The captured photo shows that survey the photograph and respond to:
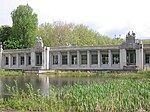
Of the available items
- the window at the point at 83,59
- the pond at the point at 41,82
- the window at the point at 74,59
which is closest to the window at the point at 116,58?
the window at the point at 83,59

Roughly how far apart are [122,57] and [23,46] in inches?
1238

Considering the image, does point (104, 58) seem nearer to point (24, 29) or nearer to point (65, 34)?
→ point (65, 34)

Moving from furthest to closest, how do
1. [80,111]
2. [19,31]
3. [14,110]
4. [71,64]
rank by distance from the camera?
[19,31]
[71,64]
[14,110]
[80,111]

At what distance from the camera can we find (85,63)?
58844 mm

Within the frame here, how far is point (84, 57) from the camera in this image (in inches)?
2333

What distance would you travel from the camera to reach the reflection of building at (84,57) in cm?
5219

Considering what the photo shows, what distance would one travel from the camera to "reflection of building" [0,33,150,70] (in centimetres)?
5219

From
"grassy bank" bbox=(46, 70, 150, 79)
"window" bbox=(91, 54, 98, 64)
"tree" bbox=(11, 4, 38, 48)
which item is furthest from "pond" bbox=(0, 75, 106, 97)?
"tree" bbox=(11, 4, 38, 48)

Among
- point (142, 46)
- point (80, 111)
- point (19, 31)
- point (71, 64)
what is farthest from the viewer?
point (19, 31)

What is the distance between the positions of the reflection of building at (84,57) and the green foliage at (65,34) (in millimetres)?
12877

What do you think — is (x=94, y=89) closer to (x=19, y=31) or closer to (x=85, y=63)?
(x=85, y=63)

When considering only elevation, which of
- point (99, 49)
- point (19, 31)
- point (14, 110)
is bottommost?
point (14, 110)

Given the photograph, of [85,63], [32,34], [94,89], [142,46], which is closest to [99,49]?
[85,63]

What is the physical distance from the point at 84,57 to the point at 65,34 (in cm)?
2002
